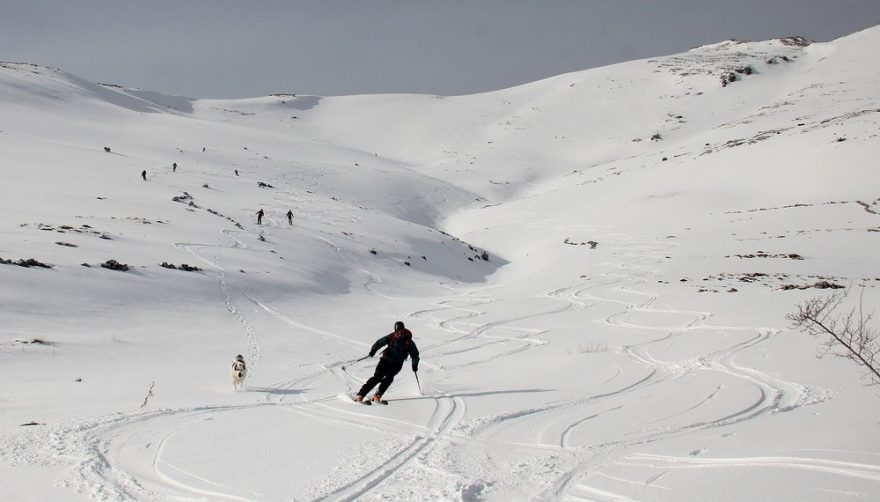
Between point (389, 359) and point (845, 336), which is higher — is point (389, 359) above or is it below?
below

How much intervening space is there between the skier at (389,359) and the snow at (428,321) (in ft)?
1.51

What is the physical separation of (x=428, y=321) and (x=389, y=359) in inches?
459

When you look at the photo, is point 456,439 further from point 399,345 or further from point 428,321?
point 428,321

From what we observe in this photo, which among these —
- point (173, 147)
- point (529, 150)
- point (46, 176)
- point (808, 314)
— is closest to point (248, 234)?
point (46, 176)

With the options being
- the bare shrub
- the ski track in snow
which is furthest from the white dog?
the bare shrub

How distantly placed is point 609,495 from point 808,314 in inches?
137

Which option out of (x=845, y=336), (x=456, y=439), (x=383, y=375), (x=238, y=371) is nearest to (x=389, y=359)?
(x=383, y=375)

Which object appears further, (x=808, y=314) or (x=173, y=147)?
(x=173, y=147)

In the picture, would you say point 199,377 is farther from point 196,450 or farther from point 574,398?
point 574,398

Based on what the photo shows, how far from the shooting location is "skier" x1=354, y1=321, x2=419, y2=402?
10184 millimetres

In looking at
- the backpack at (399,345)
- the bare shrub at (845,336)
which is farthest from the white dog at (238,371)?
the bare shrub at (845,336)

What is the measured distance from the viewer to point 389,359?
10531 mm

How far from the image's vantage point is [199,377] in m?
12.6

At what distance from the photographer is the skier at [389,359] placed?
10.2 m
